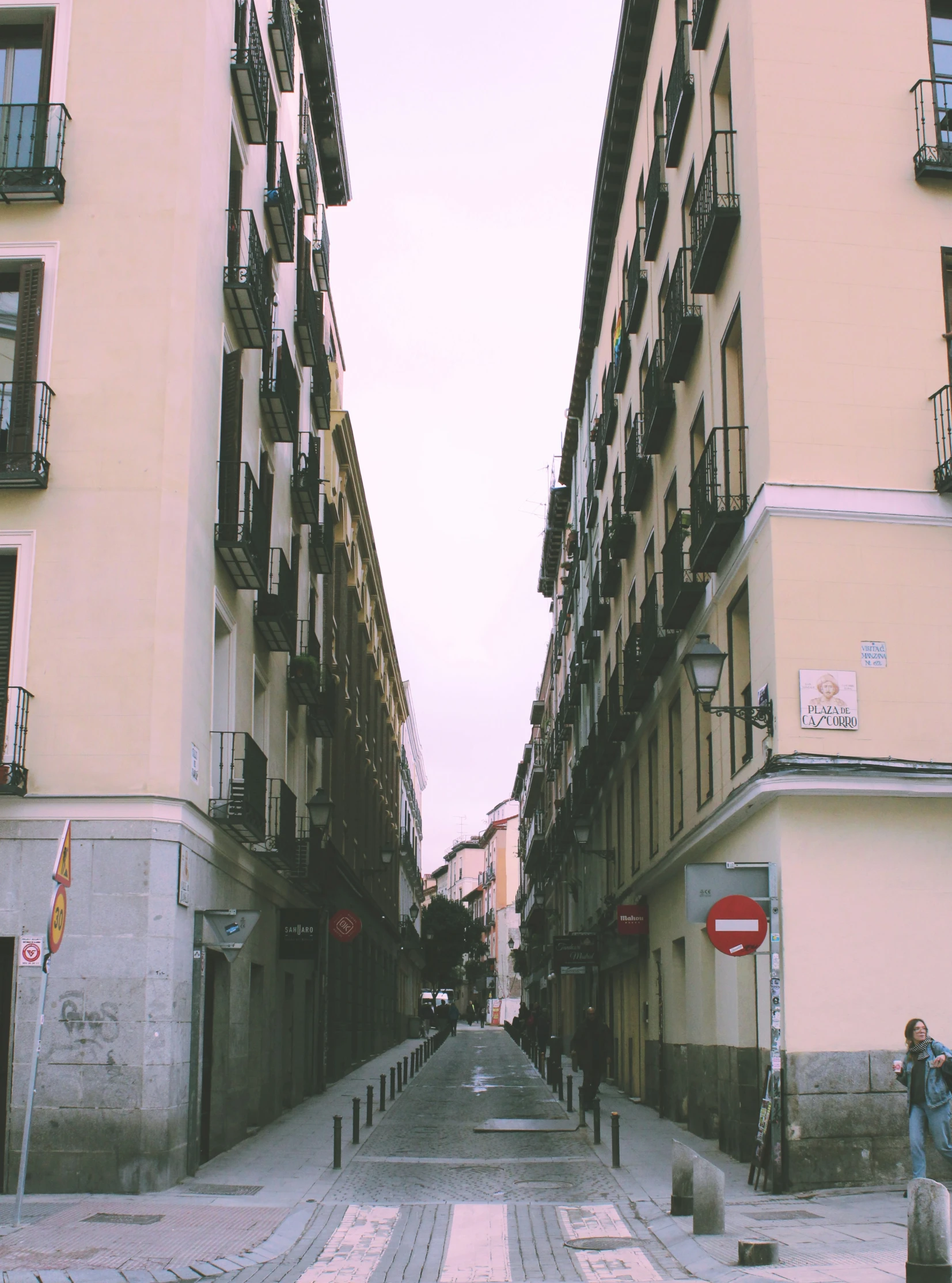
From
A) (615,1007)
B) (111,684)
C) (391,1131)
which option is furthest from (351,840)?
(111,684)

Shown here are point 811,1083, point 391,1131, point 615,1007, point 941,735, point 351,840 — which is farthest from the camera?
point 351,840

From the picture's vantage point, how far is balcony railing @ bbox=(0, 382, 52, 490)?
15.1m

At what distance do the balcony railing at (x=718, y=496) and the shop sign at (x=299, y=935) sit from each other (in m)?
9.04

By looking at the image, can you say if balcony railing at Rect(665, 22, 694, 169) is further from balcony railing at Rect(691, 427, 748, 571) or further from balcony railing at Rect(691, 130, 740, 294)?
balcony railing at Rect(691, 427, 748, 571)

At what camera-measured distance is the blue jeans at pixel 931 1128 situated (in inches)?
472

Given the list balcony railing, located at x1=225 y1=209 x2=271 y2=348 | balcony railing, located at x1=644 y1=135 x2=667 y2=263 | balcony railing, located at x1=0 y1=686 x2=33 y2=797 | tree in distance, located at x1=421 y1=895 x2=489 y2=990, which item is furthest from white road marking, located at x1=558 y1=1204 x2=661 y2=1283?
tree in distance, located at x1=421 y1=895 x2=489 y2=990

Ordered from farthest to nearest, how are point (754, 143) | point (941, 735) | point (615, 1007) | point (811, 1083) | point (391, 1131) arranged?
1. point (615, 1007)
2. point (391, 1131)
3. point (754, 143)
4. point (941, 735)
5. point (811, 1083)

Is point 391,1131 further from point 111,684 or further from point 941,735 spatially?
point 941,735

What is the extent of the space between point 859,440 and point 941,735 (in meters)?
3.32

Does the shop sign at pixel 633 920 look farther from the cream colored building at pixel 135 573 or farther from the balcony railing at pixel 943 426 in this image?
the balcony railing at pixel 943 426

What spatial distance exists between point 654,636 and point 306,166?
12.0 metres

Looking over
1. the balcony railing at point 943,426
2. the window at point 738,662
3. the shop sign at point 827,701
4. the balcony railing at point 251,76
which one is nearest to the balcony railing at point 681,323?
the window at point 738,662

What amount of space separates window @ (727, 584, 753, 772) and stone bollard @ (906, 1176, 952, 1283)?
27.1 ft

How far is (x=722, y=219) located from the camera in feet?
54.5
